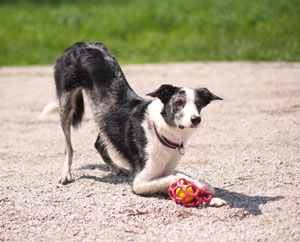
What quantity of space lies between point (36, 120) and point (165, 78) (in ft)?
14.4

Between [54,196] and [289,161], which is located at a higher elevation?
[289,161]

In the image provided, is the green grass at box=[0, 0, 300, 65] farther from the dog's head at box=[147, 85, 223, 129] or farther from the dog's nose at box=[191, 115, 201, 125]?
the dog's nose at box=[191, 115, 201, 125]

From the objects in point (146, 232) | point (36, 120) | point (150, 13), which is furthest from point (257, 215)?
point (150, 13)

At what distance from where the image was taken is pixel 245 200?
181 inches

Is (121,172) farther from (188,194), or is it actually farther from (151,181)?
(188,194)

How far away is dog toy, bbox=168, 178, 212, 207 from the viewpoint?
4.47m

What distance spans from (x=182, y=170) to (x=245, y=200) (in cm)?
124

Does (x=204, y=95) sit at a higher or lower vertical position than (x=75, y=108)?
higher

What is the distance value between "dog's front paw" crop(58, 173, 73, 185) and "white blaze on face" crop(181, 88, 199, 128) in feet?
6.03

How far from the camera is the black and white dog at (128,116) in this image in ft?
15.0

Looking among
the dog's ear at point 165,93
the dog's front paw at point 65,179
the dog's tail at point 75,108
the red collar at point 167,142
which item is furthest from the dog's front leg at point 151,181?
the dog's tail at point 75,108

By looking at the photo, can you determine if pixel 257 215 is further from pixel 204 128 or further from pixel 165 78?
pixel 165 78

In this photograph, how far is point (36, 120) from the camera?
→ 28.7ft

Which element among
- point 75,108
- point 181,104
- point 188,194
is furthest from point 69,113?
point 188,194
